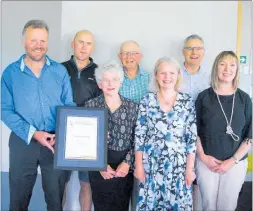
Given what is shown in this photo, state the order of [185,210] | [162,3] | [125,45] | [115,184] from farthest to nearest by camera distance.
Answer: [162,3] → [125,45] → [115,184] → [185,210]

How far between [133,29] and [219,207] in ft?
5.55

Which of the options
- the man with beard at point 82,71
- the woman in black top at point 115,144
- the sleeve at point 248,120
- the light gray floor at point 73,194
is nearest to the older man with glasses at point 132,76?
the man with beard at point 82,71

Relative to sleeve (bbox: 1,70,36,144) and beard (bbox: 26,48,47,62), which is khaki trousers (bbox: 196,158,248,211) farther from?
beard (bbox: 26,48,47,62)

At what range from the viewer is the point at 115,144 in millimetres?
1952

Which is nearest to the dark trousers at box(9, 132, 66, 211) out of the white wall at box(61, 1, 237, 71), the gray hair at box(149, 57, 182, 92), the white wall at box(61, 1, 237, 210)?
the white wall at box(61, 1, 237, 210)

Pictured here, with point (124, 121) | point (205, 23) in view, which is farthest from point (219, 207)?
point (205, 23)

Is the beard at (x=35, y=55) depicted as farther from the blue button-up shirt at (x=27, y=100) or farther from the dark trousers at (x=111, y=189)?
the dark trousers at (x=111, y=189)

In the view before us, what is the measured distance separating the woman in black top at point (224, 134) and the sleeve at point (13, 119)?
120 centimetres

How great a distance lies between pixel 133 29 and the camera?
8.79ft

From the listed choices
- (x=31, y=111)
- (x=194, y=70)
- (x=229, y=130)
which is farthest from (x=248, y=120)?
(x=31, y=111)

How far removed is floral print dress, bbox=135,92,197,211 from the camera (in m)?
1.85

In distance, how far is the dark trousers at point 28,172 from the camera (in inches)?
78.5

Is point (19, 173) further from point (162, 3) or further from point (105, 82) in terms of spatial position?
point (162, 3)

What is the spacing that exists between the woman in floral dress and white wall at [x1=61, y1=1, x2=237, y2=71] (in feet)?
2.91
